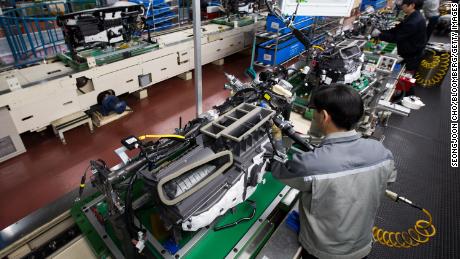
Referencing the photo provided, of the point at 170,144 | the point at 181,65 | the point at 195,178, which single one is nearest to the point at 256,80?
the point at 170,144

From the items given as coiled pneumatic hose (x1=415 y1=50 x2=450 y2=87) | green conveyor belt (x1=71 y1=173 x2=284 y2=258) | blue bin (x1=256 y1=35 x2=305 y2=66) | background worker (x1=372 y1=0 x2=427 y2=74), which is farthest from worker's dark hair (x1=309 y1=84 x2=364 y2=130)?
coiled pneumatic hose (x1=415 y1=50 x2=450 y2=87)

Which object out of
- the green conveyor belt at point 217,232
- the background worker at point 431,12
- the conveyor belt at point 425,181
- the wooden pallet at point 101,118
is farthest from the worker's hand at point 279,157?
the background worker at point 431,12

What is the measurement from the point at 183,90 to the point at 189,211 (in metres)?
3.79

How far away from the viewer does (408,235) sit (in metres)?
2.34

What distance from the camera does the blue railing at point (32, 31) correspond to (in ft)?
13.7

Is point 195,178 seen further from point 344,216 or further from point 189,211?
point 344,216

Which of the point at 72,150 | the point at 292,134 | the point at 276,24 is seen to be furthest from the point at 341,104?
the point at 276,24

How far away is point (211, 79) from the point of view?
5.00m

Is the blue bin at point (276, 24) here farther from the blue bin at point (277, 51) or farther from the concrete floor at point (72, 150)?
the concrete floor at point (72, 150)

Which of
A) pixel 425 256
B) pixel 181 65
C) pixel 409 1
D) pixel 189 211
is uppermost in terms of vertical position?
pixel 409 1

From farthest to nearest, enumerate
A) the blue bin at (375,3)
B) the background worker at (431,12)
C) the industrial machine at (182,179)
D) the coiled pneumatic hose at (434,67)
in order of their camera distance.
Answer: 1. the blue bin at (375,3)
2. the background worker at (431,12)
3. the coiled pneumatic hose at (434,67)
4. the industrial machine at (182,179)

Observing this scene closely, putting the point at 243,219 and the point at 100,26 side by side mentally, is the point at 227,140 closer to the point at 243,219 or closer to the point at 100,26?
the point at 243,219

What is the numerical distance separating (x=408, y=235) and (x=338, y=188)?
71.6 inches

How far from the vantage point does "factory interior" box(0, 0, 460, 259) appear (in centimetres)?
116
